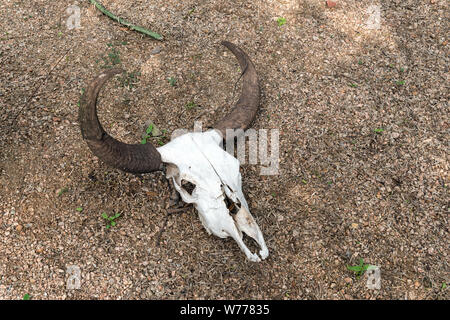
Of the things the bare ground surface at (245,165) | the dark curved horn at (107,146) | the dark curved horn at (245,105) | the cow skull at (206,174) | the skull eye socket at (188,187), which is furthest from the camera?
the dark curved horn at (245,105)

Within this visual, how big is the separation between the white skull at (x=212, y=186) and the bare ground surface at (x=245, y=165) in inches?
12.2

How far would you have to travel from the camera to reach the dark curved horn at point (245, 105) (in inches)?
137

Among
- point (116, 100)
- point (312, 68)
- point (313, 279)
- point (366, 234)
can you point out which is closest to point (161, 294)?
point (313, 279)

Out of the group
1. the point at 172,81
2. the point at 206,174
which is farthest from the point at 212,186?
the point at 172,81

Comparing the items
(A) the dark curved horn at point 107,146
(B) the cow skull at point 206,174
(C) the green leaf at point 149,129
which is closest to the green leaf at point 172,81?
(C) the green leaf at point 149,129

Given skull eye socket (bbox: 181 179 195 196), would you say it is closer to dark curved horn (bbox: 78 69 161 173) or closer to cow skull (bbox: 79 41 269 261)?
cow skull (bbox: 79 41 269 261)

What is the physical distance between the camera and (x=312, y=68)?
14.7 ft

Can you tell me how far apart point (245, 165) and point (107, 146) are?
1.53 m

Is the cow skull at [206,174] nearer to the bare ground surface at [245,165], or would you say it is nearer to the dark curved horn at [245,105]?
the dark curved horn at [245,105]

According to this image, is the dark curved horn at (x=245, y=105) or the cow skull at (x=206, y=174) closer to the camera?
the cow skull at (x=206, y=174)

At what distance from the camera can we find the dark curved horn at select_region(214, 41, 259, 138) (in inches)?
137

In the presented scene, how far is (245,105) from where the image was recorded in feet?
11.7

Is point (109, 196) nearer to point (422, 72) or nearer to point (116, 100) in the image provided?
point (116, 100)

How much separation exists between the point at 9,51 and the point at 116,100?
1.50 m
